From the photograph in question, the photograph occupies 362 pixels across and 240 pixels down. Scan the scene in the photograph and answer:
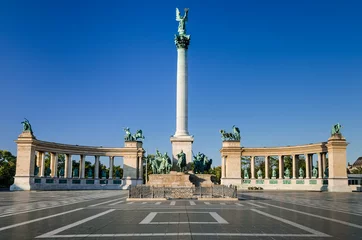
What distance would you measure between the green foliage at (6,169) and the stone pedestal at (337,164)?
7704 centimetres

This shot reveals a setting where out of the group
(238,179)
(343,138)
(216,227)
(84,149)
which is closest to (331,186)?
(343,138)

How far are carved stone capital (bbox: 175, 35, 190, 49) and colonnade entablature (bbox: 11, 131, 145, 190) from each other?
3970 cm

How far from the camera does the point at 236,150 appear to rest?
9075 cm

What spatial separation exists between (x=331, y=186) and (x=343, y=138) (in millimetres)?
10520

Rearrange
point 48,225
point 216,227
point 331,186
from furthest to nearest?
point 331,186, point 48,225, point 216,227

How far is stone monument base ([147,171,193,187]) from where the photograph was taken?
159 feet

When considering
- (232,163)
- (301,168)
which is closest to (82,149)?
(232,163)

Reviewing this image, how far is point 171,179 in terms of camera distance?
49.2 meters

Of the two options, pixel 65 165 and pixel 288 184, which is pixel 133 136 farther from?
pixel 288 184

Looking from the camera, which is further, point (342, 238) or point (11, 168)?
point (11, 168)

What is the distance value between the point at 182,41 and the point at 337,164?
42.0m

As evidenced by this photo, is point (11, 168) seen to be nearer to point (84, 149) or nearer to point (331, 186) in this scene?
point (84, 149)

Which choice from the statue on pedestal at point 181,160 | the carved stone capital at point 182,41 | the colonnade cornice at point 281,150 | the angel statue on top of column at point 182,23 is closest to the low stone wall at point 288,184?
the colonnade cornice at point 281,150

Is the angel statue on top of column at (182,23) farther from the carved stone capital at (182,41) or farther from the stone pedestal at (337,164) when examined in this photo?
the stone pedestal at (337,164)
